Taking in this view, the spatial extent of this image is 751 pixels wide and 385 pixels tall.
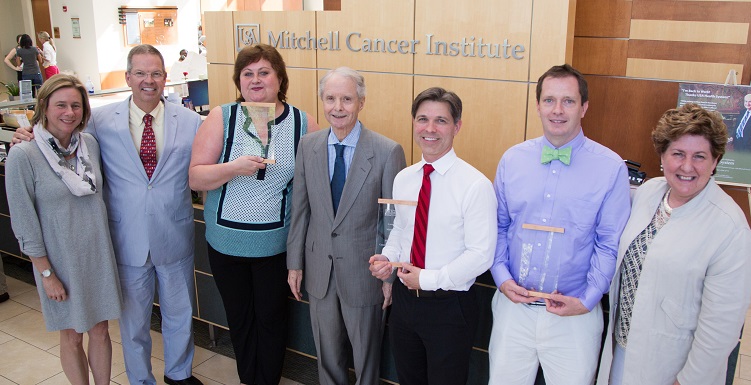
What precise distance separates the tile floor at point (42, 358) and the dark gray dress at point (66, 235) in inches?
36.1

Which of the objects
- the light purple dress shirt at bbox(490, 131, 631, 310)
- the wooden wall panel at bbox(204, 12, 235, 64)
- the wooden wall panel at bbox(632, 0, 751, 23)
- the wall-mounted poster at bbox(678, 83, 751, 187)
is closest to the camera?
the light purple dress shirt at bbox(490, 131, 631, 310)

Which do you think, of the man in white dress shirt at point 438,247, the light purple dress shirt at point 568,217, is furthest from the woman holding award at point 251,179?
the light purple dress shirt at point 568,217

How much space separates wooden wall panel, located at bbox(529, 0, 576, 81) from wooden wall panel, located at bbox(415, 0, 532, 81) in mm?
10

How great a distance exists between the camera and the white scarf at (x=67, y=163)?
3.03 metres

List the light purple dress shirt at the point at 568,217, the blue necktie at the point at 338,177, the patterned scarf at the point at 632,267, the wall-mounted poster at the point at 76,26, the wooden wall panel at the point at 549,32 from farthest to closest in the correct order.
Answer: the wall-mounted poster at the point at 76,26, the wooden wall panel at the point at 549,32, the blue necktie at the point at 338,177, the light purple dress shirt at the point at 568,217, the patterned scarf at the point at 632,267

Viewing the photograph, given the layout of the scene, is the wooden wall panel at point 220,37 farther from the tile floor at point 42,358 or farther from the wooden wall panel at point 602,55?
the wooden wall panel at point 602,55

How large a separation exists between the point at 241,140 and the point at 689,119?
2.06 m

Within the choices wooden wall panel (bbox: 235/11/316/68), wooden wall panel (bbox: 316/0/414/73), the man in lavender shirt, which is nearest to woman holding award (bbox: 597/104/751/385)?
the man in lavender shirt

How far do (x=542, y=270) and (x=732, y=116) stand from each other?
14.2ft

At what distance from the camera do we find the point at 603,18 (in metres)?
6.30

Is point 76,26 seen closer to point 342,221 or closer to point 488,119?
point 488,119

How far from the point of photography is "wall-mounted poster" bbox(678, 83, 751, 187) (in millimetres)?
5719

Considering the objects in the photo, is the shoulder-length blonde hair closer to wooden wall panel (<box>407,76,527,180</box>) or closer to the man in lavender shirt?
the man in lavender shirt

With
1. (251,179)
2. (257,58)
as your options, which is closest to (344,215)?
(251,179)
